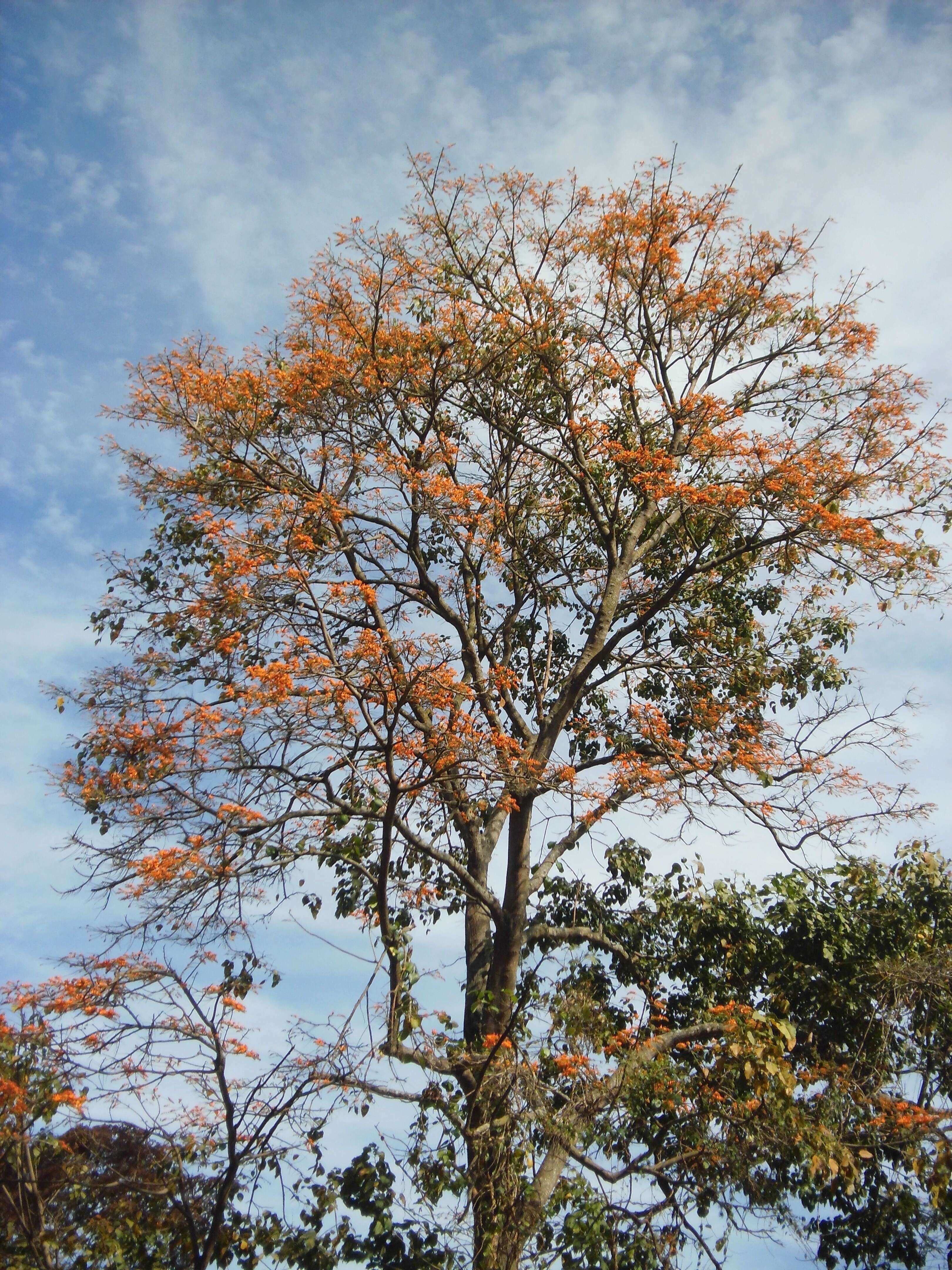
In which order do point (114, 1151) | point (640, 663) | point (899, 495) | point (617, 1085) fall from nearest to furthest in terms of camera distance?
point (617, 1085) → point (114, 1151) → point (899, 495) → point (640, 663)

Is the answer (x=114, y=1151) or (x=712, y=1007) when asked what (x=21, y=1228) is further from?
(x=712, y=1007)

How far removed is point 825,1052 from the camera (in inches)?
332

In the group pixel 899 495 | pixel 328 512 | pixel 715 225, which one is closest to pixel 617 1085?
pixel 328 512

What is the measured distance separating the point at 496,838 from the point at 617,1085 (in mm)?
2812

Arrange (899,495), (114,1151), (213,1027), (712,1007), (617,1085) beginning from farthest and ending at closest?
(899,495) < (712,1007) < (114,1151) < (617,1085) < (213,1027)

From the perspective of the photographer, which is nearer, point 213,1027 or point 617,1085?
point 213,1027

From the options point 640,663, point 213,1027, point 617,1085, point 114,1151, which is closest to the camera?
point 213,1027

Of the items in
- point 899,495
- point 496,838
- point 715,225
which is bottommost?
point 496,838

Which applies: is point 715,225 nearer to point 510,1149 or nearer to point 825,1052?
point 825,1052

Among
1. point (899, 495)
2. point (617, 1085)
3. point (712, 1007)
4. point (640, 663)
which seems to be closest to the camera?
point (617, 1085)

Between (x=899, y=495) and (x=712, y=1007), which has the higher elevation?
(x=899, y=495)

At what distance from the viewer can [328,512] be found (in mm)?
8453

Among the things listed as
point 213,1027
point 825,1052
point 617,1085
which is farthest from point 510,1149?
point 825,1052

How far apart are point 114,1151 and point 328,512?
204 inches
